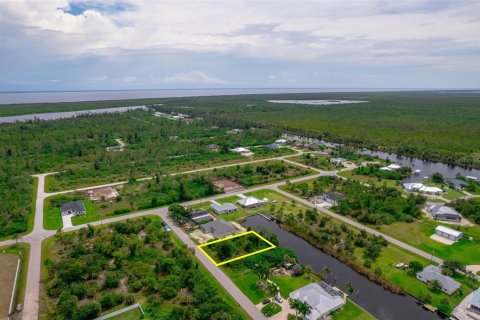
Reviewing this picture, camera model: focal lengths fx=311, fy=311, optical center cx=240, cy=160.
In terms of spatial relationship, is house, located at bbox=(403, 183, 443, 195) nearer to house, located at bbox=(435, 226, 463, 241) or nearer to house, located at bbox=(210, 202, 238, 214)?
house, located at bbox=(435, 226, 463, 241)

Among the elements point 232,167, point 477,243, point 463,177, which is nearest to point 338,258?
point 477,243

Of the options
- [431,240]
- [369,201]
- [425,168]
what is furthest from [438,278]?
[425,168]

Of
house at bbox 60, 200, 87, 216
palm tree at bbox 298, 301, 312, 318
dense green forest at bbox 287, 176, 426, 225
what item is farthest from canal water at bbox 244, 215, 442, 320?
house at bbox 60, 200, 87, 216

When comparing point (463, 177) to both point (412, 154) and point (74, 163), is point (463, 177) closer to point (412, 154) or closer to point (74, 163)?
point (412, 154)

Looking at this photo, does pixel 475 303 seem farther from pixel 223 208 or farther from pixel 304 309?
pixel 223 208

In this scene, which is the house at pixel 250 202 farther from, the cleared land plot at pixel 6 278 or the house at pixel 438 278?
the cleared land plot at pixel 6 278

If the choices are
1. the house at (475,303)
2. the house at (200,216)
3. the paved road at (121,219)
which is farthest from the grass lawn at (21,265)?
the house at (475,303)
